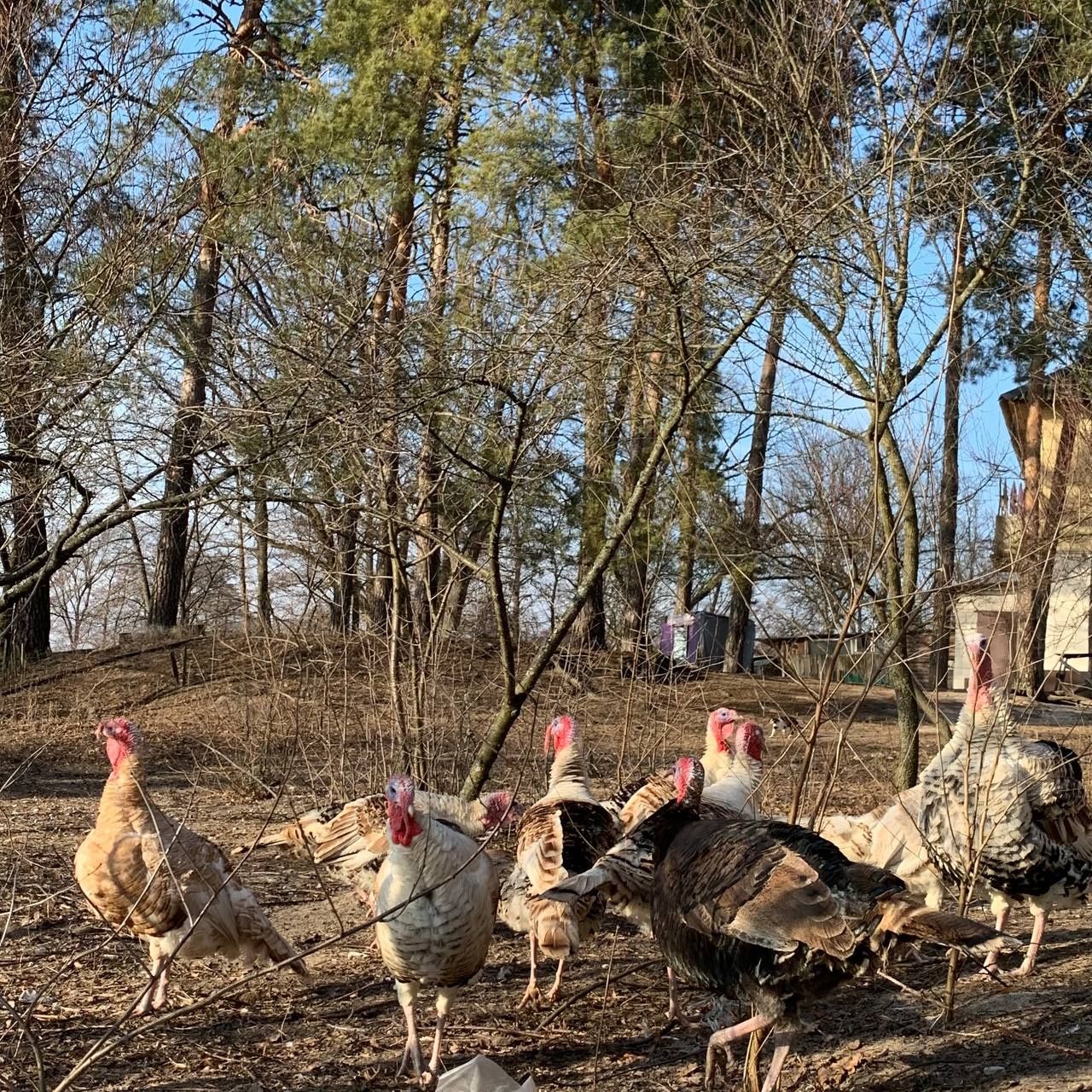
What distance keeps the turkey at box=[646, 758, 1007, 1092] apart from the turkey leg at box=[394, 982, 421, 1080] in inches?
43.4

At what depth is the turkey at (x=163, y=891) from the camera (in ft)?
18.0

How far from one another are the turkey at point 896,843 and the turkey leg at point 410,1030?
2.24 meters

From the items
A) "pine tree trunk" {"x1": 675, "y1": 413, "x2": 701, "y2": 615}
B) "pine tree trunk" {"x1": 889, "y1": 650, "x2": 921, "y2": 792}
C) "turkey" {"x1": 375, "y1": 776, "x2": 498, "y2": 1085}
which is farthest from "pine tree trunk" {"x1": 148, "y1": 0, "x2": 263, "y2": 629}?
"pine tree trunk" {"x1": 889, "y1": 650, "x2": 921, "y2": 792}

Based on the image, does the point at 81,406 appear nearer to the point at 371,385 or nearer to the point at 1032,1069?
the point at 371,385

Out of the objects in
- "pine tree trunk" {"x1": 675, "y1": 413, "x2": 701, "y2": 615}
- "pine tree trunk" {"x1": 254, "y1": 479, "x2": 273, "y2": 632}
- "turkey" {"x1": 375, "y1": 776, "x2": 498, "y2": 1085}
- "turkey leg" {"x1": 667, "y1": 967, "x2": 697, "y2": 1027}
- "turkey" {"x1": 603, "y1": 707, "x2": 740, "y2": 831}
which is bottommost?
"turkey leg" {"x1": 667, "y1": 967, "x2": 697, "y2": 1027}

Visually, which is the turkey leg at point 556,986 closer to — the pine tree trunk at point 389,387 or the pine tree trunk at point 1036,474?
the pine tree trunk at point 389,387

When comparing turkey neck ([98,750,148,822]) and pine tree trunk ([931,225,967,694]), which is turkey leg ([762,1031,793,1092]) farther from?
pine tree trunk ([931,225,967,694])

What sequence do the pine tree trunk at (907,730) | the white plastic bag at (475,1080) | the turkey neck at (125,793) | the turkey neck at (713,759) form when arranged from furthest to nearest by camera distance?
the pine tree trunk at (907,730), the turkey neck at (713,759), the turkey neck at (125,793), the white plastic bag at (475,1080)

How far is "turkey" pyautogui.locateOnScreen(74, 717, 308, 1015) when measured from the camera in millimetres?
5473

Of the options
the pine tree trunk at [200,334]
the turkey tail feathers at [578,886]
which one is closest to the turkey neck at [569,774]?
the turkey tail feathers at [578,886]

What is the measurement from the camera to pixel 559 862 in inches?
233

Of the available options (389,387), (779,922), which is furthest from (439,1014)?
(389,387)

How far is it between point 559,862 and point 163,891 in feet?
5.86

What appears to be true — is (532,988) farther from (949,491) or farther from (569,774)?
(949,491)
